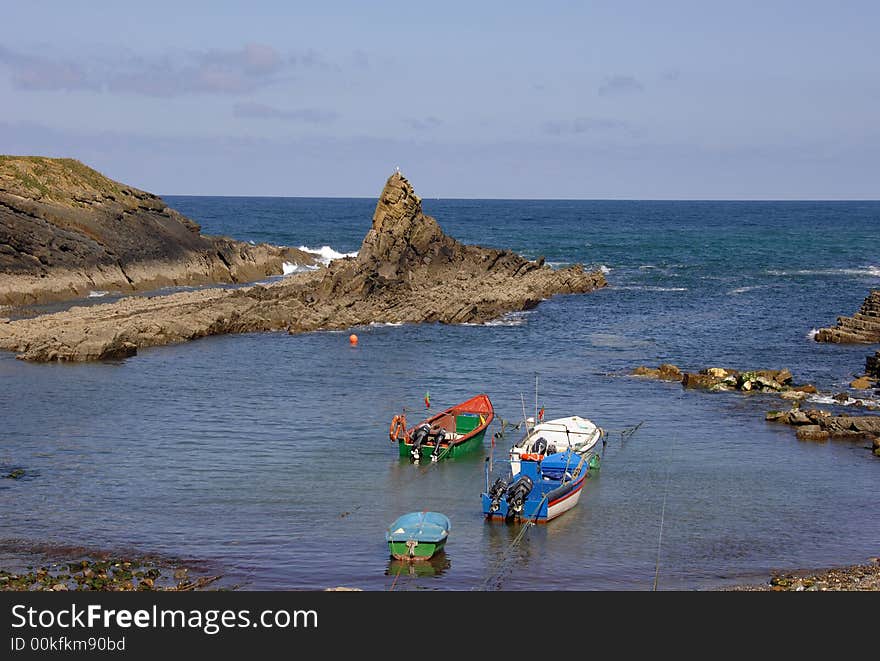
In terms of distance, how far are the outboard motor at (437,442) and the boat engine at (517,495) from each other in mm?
7068

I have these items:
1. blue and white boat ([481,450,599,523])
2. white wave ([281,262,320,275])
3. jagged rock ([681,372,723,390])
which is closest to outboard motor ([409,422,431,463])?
blue and white boat ([481,450,599,523])

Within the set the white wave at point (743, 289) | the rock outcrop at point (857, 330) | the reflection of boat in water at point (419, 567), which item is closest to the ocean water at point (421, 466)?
the reflection of boat in water at point (419, 567)

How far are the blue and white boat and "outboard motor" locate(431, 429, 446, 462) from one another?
4.03 metres

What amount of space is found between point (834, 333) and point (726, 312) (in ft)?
48.2

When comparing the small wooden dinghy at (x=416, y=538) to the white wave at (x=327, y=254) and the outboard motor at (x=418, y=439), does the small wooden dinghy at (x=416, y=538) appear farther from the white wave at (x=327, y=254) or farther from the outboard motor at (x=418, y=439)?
the white wave at (x=327, y=254)

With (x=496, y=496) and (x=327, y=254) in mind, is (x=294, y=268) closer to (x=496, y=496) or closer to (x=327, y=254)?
(x=327, y=254)

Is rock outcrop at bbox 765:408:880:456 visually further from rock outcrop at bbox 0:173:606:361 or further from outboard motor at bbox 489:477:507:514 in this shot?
rock outcrop at bbox 0:173:606:361

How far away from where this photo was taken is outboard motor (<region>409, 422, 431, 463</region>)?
38.2m

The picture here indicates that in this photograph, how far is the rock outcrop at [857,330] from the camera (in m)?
62.5

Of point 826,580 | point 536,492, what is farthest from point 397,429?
point 826,580

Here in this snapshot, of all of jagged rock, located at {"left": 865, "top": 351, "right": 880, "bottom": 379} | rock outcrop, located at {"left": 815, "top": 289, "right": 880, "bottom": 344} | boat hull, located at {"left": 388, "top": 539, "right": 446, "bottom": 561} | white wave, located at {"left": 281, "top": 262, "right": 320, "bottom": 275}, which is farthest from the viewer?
white wave, located at {"left": 281, "top": 262, "right": 320, "bottom": 275}

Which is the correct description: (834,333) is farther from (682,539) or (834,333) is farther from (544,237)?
(544,237)

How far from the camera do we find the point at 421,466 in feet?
124
